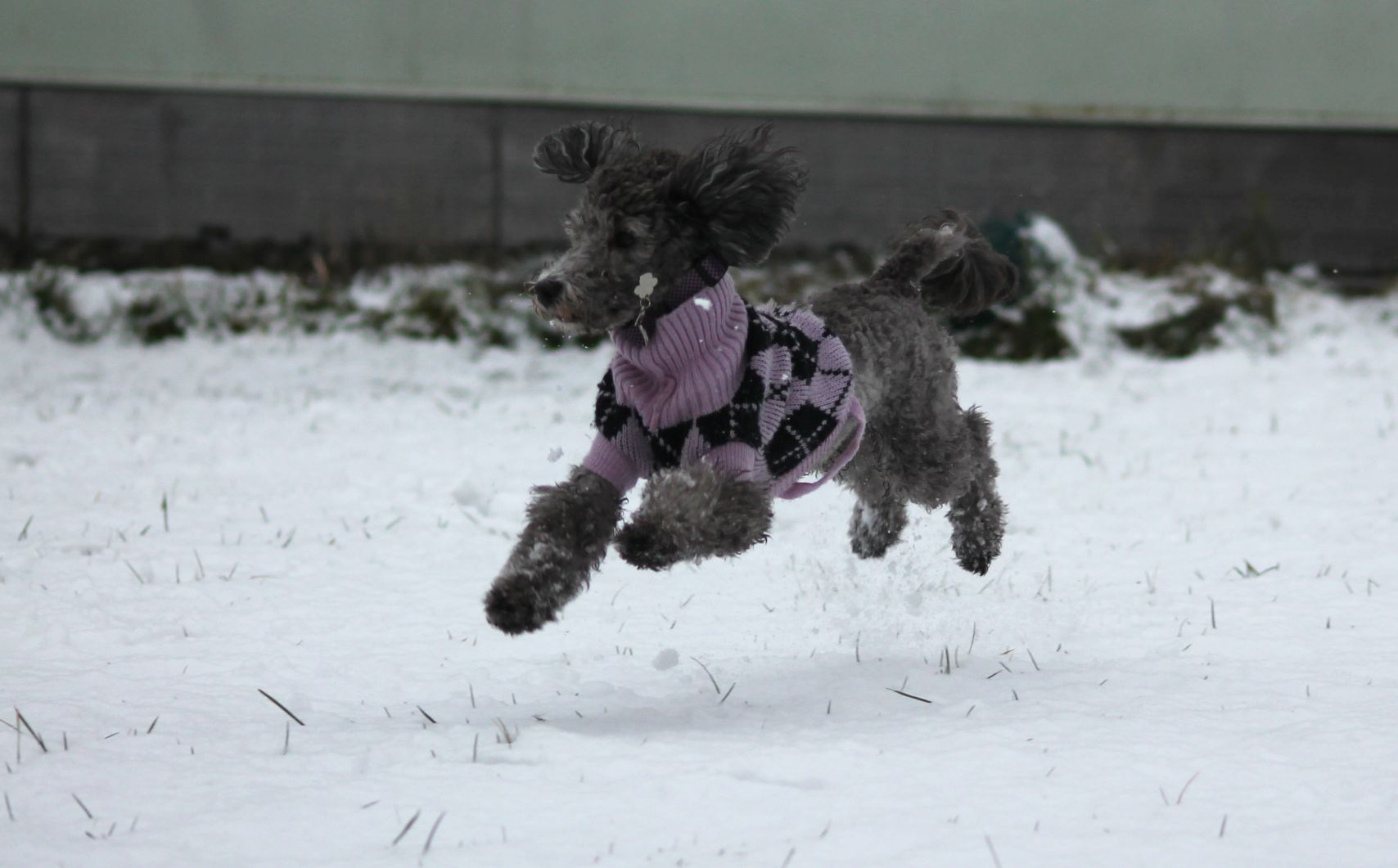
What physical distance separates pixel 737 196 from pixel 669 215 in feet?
0.61

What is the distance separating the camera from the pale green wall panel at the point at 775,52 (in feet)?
37.4

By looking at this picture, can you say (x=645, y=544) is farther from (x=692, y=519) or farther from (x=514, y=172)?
(x=514, y=172)

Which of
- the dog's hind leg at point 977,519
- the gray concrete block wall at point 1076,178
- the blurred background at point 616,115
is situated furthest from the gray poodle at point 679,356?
the gray concrete block wall at point 1076,178

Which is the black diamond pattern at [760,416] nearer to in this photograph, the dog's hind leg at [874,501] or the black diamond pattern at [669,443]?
the black diamond pattern at [669,443]

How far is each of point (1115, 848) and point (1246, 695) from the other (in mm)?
1167

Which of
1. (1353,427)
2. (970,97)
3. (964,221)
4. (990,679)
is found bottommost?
(990,679)

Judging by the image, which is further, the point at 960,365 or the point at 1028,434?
the point at 960,365

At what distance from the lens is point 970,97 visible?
11.8 metres

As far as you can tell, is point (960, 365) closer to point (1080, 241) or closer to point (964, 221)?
point (1080, 241)

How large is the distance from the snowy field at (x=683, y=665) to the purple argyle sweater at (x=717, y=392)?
60cm

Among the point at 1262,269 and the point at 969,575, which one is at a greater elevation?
the point at 1262,269

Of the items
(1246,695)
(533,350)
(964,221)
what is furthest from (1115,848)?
(533,350)

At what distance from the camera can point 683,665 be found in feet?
12.2

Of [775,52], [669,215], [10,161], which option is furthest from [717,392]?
[10,161]
